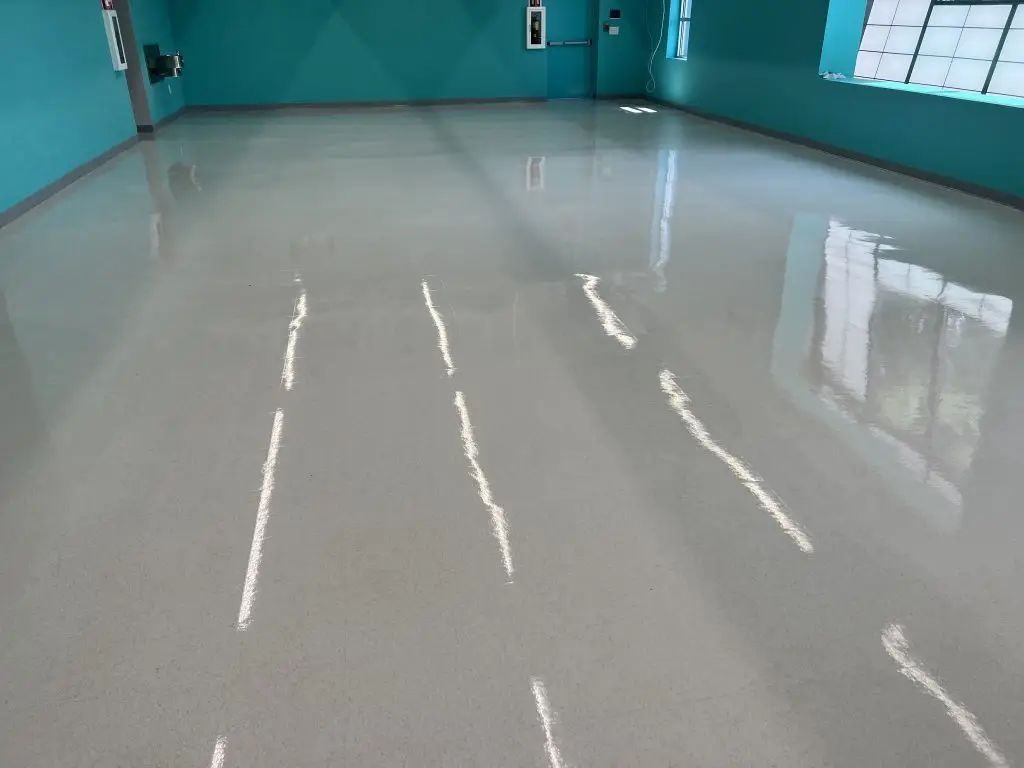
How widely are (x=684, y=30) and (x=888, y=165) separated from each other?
5.71 m

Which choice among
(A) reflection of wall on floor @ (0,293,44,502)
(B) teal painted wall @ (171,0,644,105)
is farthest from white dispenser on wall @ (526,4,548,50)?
(A) reflection of wall on floor @ (0,293,44,502)

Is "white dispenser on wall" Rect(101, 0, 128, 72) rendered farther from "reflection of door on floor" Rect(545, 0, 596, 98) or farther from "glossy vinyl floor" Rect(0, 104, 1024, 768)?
"reflection of door on floor" Rect(545, 0, 596, 98)

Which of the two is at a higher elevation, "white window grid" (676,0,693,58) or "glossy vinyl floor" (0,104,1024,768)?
"white window grid" (676,0,693,58)

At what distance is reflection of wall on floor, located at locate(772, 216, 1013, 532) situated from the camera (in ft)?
7.90

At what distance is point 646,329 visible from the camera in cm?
344

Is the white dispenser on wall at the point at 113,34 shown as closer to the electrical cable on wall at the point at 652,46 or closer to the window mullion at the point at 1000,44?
the electrical cable on wall at the point at 652,46

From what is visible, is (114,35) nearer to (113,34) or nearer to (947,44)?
(113,34)

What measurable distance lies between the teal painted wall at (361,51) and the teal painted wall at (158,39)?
14.9 inches

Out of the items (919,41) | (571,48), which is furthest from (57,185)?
(571,48)

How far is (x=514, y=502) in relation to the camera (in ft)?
7.27

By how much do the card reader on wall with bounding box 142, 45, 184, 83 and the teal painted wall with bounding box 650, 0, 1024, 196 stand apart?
23.0 feet

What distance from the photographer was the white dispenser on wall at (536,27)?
1196 cm

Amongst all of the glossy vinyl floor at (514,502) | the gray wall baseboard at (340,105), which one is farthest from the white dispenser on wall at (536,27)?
the glossy vinyl floor at (514,502)

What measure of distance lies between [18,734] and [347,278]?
9.54 ft
